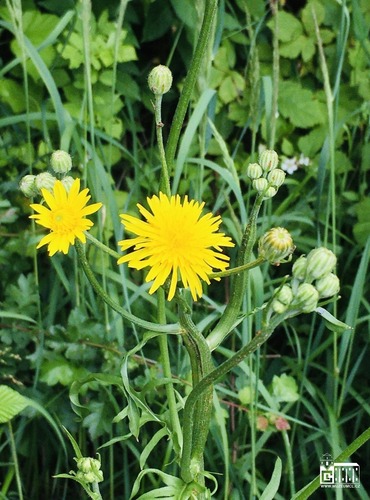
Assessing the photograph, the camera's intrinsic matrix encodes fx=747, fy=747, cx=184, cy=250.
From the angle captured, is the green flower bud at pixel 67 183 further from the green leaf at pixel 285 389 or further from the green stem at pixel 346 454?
the green leaf at pixel 285 389

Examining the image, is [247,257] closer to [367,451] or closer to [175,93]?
[367,451]

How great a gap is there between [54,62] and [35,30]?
0.39 feet

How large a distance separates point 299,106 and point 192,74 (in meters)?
0.86

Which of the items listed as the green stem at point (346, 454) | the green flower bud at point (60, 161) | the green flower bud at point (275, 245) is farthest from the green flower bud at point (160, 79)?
the green stem at point (346, 454)

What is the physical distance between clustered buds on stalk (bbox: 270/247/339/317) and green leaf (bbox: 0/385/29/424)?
1.68 ft

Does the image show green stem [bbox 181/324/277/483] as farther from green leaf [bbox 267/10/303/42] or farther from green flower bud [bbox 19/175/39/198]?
green leaf [bbox 267/10/303/42]

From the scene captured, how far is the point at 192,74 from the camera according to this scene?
88 cm

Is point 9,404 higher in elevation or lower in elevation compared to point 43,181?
lower

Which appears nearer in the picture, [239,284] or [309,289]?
[309,289]

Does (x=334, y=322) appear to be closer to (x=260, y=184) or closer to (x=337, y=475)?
(x=260, y=184)

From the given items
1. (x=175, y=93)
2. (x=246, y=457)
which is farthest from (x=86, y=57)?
(x=246, y=457)

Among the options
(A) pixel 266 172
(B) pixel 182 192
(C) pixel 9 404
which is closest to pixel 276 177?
(A) pixel 266 172

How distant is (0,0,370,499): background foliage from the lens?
Answer: 1.32 meters

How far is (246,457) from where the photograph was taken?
54.4 inches
